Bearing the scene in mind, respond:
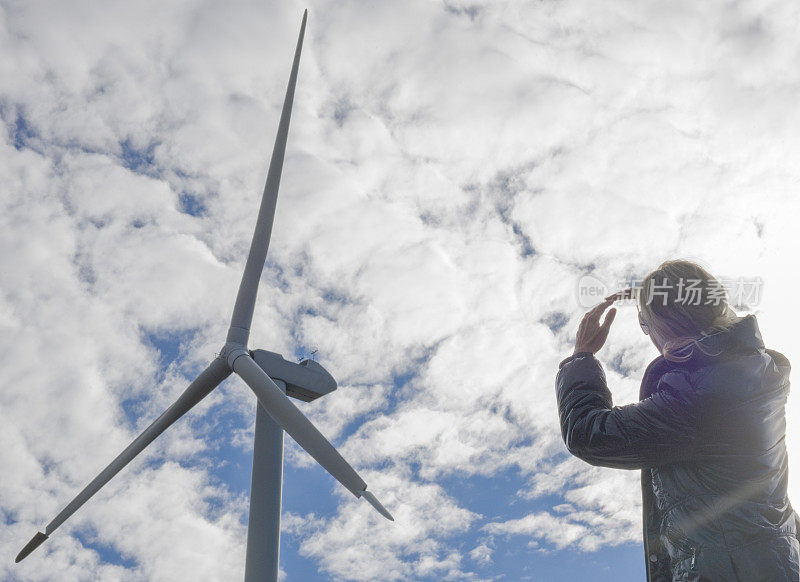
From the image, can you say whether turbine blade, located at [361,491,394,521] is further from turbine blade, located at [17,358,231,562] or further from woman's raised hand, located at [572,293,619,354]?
woman's raised hand, located at [572,293,619,354]

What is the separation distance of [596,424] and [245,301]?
19185 mm

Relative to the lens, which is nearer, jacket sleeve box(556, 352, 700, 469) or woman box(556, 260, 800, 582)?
woman box(556, 260, 800, 582)

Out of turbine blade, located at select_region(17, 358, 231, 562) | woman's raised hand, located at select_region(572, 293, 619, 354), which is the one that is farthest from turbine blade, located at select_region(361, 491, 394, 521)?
woman's raised hand, located at select_region(572, 293, 619, 354)

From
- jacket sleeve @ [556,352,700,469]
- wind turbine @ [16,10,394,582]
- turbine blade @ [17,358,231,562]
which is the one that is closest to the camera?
jacket sleeve @ [556,352,700,469]

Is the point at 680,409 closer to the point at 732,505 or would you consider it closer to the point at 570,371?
the point at 732,505

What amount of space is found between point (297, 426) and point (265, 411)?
2.57 metres

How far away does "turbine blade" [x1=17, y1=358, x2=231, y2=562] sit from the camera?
2178cm

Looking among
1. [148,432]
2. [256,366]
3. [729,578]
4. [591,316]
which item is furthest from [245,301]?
[729,578]

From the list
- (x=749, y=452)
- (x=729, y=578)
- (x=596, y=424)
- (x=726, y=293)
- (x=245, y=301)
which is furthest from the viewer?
(x=245, y=301)

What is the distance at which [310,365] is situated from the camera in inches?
907

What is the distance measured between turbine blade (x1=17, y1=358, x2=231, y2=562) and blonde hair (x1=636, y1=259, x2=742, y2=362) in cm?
1824

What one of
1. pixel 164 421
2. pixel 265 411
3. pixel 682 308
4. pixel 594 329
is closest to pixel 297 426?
pixel 265 411

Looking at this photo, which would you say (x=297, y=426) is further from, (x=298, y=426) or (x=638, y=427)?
(x=638, y=427)

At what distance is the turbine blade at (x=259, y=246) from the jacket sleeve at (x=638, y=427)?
60.2 feet
